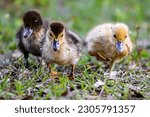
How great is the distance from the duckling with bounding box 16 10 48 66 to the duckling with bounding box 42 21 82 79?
0.43 metres

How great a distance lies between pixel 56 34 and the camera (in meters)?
7.22

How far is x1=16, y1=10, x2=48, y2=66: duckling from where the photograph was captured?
7953mm

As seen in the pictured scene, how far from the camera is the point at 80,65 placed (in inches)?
331

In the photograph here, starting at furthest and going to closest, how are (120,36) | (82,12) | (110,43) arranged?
1. (82,12)
2. (110,43)
3. (120,36)

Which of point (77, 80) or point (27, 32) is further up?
point (27, 32)

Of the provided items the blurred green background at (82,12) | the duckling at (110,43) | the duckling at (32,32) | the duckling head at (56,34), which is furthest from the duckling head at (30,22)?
the blurred green background at (82,12)

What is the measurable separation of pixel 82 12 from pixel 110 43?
6057 millimetres

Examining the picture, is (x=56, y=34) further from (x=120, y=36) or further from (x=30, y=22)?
(x=120, y=36)

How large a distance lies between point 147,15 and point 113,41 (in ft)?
21.6

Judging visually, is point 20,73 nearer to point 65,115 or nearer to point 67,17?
point 65,115

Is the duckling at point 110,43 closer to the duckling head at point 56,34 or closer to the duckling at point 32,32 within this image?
the duckling at point 32,32

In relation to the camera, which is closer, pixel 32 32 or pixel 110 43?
pixel 32 32

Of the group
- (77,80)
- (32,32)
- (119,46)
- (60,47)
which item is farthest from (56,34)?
(119,46)

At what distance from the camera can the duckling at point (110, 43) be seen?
8117 millimetres
